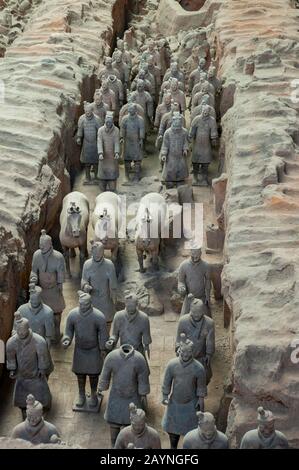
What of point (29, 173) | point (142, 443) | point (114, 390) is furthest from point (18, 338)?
point (29, 173)

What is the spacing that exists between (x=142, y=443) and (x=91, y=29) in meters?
10.2

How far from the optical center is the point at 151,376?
8211 millimetres

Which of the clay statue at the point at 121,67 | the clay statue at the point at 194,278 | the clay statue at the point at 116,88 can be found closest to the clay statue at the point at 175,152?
the clay statue at the point at 116,88

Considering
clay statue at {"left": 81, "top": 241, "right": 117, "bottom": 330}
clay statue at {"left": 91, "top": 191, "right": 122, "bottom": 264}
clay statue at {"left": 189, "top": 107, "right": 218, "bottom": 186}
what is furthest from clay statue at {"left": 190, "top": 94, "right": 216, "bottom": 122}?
clay statue at {"left": 81, "top": 241, "right": 117, "bottom": 330}

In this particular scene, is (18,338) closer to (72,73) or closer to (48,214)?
(48,214)

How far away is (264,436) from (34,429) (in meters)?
1.59

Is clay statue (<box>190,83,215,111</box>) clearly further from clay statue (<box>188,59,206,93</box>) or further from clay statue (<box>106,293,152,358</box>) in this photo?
clay statue (<box>106,293,152,358</box>)

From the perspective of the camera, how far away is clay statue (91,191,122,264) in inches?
368

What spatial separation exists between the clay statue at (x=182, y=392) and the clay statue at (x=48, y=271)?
1875 mm

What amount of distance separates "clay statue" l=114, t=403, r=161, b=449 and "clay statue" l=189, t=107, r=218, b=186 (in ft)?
19.4

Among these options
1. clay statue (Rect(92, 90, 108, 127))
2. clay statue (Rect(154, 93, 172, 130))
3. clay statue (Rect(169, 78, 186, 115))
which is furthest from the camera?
clay statue (Rect(169, 78, 186, 115))

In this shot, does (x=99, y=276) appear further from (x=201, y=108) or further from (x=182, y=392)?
(x=201, y=108)

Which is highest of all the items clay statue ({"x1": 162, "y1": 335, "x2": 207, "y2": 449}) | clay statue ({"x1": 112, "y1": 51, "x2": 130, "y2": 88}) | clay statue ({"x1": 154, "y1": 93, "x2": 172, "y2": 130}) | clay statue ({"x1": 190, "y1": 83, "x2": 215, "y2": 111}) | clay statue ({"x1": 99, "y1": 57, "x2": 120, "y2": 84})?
clay statue ({"x1": 112, "y1": 51, "x2": 130, "y2": 88})

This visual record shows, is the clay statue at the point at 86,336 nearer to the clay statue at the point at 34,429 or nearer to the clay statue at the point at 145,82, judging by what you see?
the clay statue at the point at 34,429
